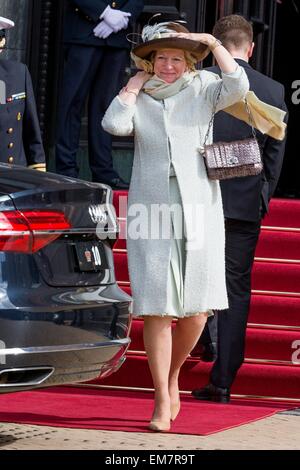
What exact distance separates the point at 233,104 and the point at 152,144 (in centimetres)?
43

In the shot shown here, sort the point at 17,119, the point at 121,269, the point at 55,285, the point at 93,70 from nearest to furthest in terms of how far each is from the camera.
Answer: the point at 55,285 → the point at 17,119 → the point at 121,269 → the point at 93,70

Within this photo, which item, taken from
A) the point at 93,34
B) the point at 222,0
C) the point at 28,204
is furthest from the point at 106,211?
the point at 222,0

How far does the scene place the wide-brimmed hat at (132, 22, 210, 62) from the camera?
680 cm

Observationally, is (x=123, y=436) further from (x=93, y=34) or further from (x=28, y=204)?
(x=93, y=34)

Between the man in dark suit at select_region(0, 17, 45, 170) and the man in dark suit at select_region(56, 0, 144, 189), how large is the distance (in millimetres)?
2697

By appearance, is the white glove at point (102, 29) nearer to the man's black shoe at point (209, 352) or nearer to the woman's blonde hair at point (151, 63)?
the man's black shoe at point (209, 352)

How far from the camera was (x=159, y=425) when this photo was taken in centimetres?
677

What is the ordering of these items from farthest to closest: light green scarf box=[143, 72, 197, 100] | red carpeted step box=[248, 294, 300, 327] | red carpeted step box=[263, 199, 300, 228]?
1. red carpeted step box=[263, 199, 300, 228]
2. red carpeted step box=[248, 294, 300, 327]
3. light green scarf box=[143, 72, 197, 100]

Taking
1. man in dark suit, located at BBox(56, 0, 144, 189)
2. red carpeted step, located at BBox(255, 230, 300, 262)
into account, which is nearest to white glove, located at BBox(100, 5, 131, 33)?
man in dark suit, located at BBox(56, 0, 144, 189)

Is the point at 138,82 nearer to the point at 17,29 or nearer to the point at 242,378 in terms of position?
the point at 242,378

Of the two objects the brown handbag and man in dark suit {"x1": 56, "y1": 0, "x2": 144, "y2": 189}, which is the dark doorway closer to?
man in dark suit {"x1": 56, "y1": 0, "x2": 144, "y2": 189}

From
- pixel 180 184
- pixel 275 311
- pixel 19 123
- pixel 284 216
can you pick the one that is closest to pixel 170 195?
pixel 180 184

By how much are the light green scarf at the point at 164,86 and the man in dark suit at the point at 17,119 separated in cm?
84

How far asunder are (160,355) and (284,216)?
3396 millimetres
